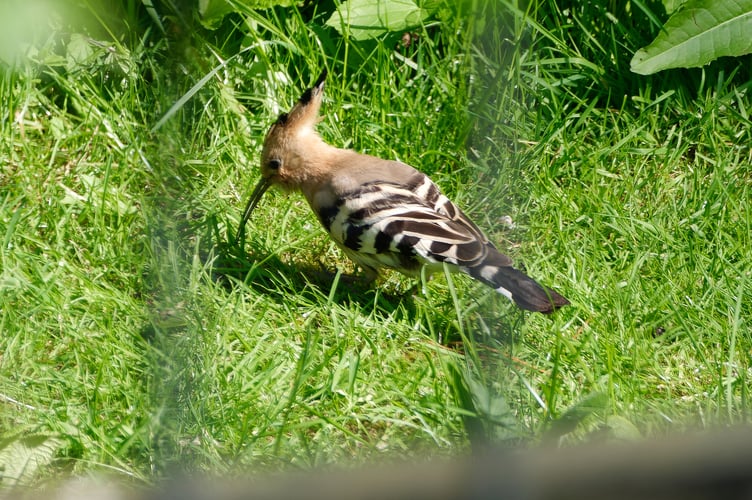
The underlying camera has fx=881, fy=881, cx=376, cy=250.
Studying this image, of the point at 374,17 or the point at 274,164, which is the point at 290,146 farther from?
the point at 374,17

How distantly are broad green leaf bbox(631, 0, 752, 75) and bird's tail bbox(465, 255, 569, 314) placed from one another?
1.16m

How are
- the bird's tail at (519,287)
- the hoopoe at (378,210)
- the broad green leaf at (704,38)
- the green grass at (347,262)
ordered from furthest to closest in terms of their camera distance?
the broad green leaf at (704,38), the hoopoe at (378,210), the bird's tail at (519,287), the green grass at (347,262)

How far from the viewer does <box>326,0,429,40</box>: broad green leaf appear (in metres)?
3.57

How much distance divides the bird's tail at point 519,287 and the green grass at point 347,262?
0.05 meters

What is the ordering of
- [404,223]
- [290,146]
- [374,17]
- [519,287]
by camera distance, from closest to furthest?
[519,287], [404,223], [290,146], [374,17]

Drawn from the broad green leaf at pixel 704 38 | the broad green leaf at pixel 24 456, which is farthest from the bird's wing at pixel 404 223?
the broad green leaf at pixel 24 456

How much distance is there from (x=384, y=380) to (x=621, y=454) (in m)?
1.89

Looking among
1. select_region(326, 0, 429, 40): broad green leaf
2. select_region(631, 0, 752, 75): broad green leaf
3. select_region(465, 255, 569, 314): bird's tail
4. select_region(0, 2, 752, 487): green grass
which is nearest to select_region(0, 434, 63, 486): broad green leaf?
select_region(0, 2, 752, 487): green grass

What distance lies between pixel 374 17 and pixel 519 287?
1456 mm

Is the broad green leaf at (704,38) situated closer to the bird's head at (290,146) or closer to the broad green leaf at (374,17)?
the broad green leaf at (374,17)

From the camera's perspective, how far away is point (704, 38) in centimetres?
341

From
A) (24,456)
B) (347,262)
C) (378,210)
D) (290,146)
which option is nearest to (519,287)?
(378,210)

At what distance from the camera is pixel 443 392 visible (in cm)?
229

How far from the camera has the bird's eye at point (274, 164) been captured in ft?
10.5
